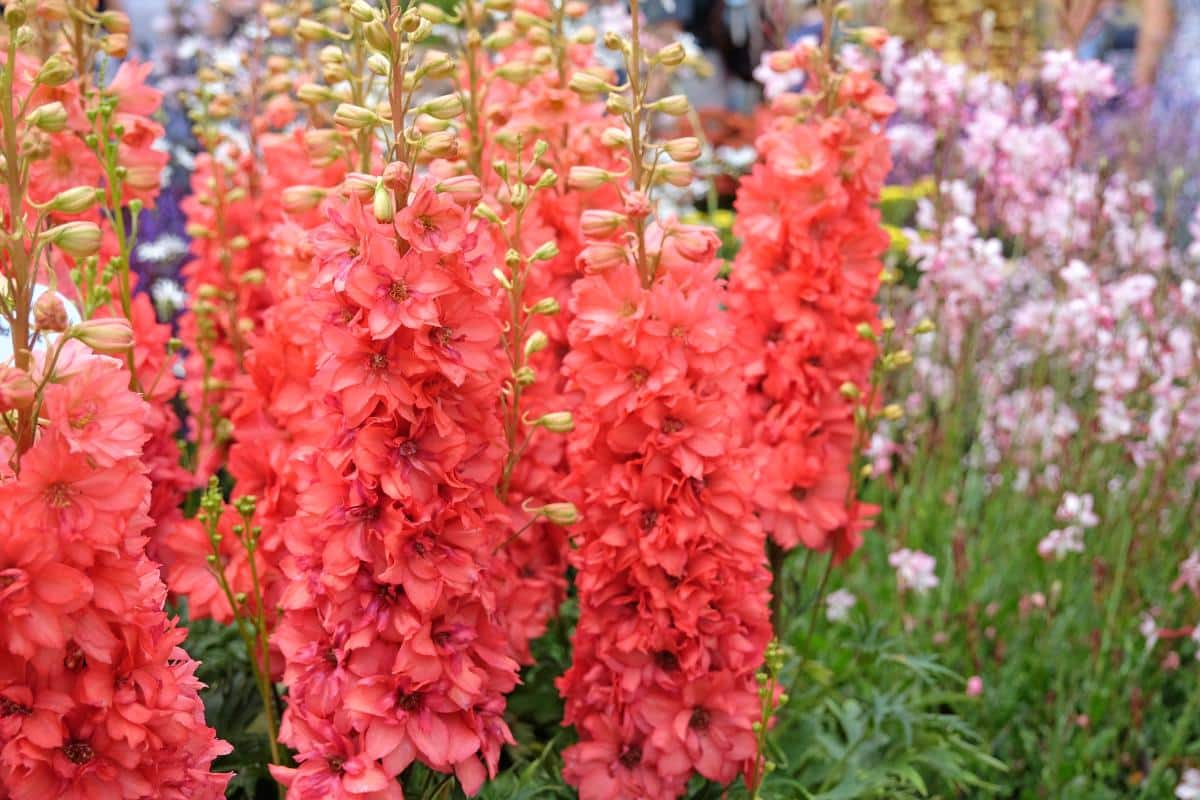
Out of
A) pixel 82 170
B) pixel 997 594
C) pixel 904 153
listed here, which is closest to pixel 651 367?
pixel 82 170

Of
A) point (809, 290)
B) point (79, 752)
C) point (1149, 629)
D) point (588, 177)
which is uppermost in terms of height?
point (588, 177)

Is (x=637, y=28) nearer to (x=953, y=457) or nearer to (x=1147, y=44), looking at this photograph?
(x=953, y=457)

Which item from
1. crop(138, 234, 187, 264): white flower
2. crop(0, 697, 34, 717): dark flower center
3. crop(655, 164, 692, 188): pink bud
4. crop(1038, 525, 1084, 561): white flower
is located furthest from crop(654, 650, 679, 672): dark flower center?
crop(138, 234, 187, 264): white flower

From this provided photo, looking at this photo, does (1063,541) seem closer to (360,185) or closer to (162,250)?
(360,185)

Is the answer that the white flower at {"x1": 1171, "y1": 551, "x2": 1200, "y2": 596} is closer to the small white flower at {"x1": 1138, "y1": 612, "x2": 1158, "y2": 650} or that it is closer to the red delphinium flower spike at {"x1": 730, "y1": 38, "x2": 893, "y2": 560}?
the small white flower at {"x1": 1138, "y1": 612, "x2": 1158, "y2": 650}

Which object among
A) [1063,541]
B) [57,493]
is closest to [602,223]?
[57,493]

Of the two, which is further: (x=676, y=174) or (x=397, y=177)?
(x=676, y=174)

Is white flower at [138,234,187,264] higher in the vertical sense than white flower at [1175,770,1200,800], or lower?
higher

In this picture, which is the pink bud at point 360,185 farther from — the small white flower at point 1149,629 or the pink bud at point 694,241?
the small white flower at point 1149,629

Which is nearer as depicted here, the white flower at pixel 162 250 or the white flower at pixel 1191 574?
the white flower at pixel 1191 574

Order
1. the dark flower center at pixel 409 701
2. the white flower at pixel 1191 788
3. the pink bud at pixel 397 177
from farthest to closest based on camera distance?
the white flower at pixel 1191 788
the dark flower center at pixel 409 701
the pink bud at pixel 397 177

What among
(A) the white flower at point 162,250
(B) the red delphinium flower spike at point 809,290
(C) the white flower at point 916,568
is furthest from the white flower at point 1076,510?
(A) the white flower at point 162,250

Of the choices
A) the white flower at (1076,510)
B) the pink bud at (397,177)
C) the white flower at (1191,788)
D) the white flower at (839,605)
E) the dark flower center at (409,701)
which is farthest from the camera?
the white flower at (1076,510)

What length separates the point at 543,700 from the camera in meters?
2.55
